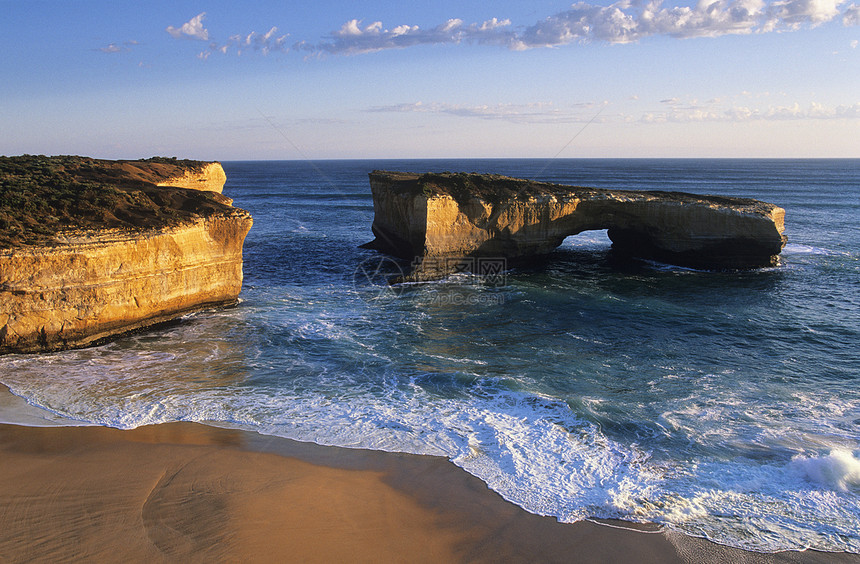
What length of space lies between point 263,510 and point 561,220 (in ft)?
66.3

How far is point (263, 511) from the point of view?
8.66 metres

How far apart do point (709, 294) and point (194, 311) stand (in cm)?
1905

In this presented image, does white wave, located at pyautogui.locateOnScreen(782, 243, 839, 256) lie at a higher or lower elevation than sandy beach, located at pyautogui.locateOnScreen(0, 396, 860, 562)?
higher

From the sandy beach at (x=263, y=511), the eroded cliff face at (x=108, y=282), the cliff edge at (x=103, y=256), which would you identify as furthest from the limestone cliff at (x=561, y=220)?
the sandy beach at (x=263, y=511)

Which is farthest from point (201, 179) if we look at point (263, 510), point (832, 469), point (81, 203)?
point (832, 469)

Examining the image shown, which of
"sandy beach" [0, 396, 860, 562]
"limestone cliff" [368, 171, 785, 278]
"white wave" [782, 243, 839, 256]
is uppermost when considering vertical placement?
"limestone cliff" [368, 171, 785, 278]

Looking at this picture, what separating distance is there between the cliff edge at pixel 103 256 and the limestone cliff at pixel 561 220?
8501 mm

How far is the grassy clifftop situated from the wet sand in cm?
713

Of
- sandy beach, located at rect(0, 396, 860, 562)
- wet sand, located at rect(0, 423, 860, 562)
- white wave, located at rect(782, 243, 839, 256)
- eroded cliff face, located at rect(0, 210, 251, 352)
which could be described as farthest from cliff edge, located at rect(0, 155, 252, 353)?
white wave, located at rect(782, 243, 839, 256)

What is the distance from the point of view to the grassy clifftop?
50.5ft

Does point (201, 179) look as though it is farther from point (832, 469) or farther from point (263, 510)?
point (832, 469)

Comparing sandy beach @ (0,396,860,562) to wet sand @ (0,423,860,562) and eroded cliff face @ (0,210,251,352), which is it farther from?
eroded cliff face @ (0,210,251,352)

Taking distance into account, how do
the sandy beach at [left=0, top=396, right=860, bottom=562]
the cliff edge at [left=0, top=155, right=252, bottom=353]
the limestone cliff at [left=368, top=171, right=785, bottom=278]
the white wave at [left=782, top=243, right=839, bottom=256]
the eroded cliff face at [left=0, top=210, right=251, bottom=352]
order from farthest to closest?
the white wave at [left=782, top=243, right=839, bottom=256] < the limestone cliff at [left=368, top=171, right=785, bottom=278] < the cliff edge at [left=0, top=155, right=252, bottom=353] < the eroded cliff face at [left=0, top=210, right=251, bottom=352] < the sandy beach at [left=0, top=396, right=860, bottom=562]

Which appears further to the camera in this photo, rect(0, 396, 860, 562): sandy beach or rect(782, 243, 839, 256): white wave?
rect(782, 243, 839, 256): white wave
